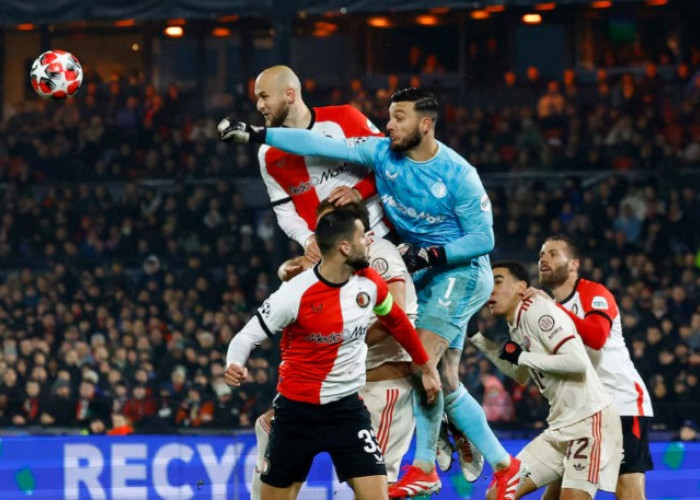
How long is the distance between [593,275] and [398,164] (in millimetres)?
8243

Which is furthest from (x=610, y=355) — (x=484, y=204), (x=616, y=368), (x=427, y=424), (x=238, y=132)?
(x=238, y=132)

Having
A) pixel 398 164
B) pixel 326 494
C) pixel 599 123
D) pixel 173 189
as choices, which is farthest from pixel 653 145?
pixel 398 164

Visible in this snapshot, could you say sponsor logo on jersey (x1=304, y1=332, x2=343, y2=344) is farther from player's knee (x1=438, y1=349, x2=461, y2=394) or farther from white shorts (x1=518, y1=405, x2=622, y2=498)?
white shorts (x1=518, y1=405, x2=622, y2=498)

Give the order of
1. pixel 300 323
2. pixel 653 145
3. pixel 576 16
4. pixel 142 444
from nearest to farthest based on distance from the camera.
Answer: pixel 300 323, pixel 142 444, pixel 653 145, pixel 576 16

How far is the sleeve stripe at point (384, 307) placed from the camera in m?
6.04

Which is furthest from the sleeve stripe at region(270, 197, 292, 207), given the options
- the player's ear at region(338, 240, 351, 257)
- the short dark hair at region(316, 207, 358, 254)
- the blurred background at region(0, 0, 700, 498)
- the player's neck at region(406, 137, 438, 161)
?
the blurred background at region(0, 0, 700, 498)

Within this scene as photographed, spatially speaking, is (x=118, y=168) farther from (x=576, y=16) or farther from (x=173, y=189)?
(x=576, y=16)

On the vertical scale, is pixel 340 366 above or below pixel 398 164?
below

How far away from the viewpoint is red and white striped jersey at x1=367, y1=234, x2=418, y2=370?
254 inches

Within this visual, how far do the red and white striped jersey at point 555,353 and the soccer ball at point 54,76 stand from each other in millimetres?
2979

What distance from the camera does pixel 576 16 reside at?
18.8 m

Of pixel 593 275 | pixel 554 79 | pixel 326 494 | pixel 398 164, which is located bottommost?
pixel 326 494

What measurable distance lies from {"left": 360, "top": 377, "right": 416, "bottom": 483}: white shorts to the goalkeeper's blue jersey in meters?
0.71

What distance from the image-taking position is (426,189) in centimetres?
644
